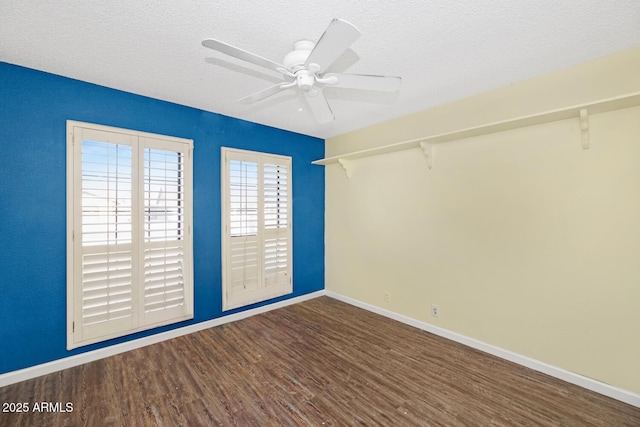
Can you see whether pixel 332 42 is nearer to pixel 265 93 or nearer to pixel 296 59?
pixel 296 59

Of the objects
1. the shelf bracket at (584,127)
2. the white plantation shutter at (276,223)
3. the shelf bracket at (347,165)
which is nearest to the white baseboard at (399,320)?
the white plantation shutter at (276,223)

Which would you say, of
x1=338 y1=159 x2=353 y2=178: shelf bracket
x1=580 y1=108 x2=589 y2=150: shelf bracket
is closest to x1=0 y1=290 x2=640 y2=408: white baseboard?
x1=580 y1=108 x2=589 y2=150: shelf bracket

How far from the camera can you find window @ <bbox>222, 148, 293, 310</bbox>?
10.6 ft

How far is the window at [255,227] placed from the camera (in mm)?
3238

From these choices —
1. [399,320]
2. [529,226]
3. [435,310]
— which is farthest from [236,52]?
[399,320]

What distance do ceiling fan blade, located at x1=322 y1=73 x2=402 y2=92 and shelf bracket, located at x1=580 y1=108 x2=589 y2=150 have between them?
1419mm

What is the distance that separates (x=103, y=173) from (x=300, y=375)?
246 centimetres

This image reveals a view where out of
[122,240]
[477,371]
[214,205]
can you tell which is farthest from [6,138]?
[477,371]

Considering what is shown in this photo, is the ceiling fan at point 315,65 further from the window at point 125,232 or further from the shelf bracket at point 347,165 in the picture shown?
the shelf bracket at point 347,165

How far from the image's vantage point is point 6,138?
2.07m

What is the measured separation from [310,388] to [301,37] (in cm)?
248

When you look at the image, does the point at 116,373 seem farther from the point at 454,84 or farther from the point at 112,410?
the point at 454,84

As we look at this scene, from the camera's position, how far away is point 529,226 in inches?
92.0

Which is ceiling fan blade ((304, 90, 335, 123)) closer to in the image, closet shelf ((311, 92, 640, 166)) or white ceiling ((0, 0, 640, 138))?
white ceiling ((0, 0, 640, 138))
